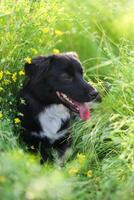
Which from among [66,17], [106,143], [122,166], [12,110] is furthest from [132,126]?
[66,17]

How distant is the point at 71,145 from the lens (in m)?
6.35

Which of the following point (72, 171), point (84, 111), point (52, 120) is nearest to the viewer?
point (72, 171)

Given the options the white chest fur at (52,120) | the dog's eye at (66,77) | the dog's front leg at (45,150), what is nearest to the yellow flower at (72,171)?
the dog's front leg at (45,150)

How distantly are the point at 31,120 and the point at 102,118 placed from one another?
27.2 inches

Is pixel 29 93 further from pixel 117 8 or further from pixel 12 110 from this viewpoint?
pixel 117 8

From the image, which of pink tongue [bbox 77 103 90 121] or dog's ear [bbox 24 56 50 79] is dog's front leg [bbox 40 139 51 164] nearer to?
pink tongue [bbox 77 103 90 121]

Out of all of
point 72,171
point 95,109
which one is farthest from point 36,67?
point 72,171

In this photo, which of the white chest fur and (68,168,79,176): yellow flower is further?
the white chest fur

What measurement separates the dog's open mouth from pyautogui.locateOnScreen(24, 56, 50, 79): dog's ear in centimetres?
28

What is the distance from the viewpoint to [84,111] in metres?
6.22

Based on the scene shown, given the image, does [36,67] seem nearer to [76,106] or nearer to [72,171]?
[76,106]

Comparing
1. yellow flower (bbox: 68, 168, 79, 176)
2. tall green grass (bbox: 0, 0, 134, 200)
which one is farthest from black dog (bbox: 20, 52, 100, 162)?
yellow flower (bbox: 68, 168, 79, 176)

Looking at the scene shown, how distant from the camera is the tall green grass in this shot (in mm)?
4176

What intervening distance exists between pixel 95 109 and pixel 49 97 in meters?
0.49
